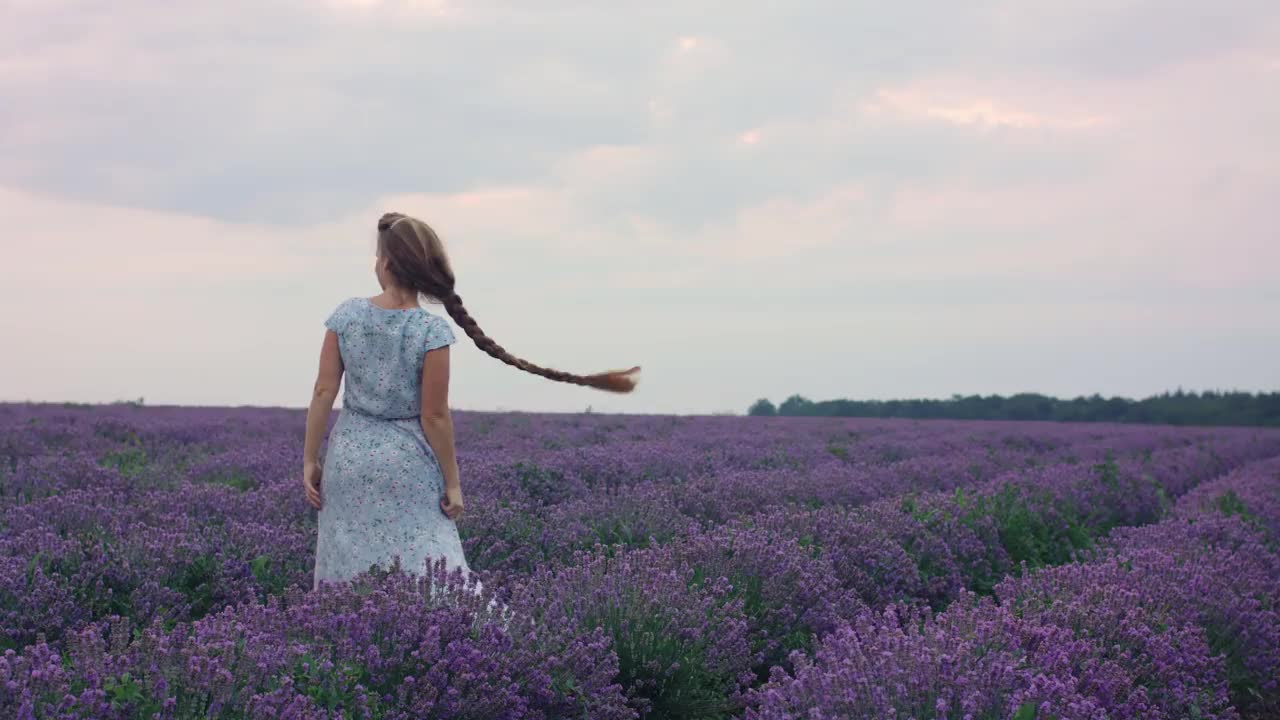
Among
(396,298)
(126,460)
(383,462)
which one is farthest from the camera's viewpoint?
(126,460)

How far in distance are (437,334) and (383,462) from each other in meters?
0.54

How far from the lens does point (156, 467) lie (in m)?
8.09

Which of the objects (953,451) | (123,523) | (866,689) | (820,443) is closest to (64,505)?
(123,523)

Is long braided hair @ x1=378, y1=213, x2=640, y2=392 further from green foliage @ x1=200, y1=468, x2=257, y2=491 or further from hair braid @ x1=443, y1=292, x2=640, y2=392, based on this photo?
green foliage @ x1=200, y1=468, x2=257, y2=491

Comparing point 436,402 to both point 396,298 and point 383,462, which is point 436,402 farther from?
point 396,298

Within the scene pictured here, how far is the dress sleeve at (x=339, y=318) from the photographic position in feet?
13.8

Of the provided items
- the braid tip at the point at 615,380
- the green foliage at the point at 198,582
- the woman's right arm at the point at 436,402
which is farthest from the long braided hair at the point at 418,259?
the green foliage at the point at 198,582

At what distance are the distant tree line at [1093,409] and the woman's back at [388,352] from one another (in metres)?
26.6

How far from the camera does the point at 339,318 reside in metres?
4.20

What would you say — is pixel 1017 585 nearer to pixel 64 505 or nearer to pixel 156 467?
pixel 64 505

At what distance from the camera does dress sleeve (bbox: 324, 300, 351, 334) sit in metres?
4.19

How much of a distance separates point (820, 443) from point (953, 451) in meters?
2.19

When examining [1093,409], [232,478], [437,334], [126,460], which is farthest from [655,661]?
[1093,409]

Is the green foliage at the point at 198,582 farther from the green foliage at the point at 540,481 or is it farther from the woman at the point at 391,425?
the green foliage at the point at 540,481
